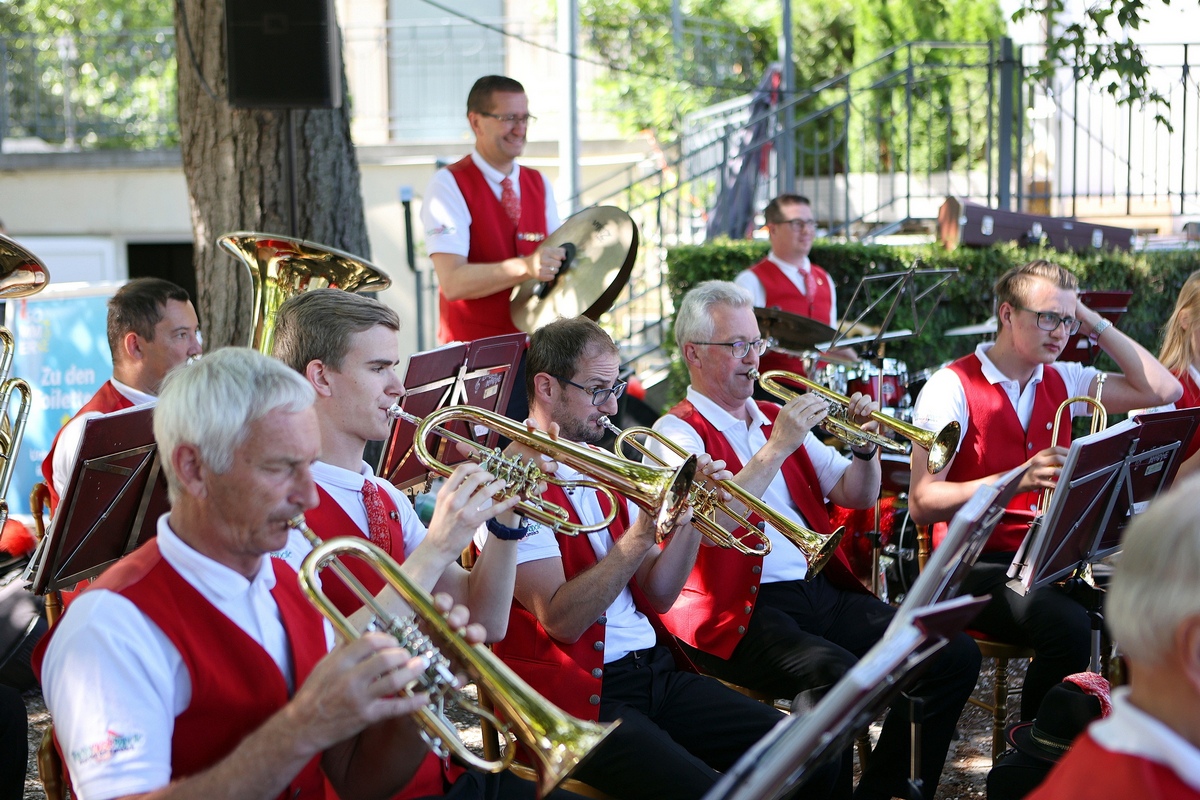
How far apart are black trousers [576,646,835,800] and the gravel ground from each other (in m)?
1.07

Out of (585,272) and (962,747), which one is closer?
(962,747)

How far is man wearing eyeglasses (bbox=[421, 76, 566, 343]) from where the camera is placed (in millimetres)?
4793

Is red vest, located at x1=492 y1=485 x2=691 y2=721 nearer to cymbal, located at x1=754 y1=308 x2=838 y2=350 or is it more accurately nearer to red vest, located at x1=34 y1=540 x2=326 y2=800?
red vest, located at x1=34 y1=540 x2=326 y2=800

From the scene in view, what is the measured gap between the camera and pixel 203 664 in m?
1.88

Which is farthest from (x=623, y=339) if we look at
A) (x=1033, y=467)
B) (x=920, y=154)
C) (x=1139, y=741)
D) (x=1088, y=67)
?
(x=1139, y=741)

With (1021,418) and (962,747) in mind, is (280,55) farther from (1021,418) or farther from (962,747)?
(962,747)

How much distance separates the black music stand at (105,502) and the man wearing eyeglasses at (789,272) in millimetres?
4335

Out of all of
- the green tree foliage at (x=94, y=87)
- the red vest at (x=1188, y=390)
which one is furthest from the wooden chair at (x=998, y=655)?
the green tree foliage at (x=94, y=87)

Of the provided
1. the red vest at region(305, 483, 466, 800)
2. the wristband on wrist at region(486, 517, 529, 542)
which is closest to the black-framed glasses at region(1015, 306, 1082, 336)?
the wristband on wrist at region(486, 517, 529, 542)

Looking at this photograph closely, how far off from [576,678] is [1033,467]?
142 cm

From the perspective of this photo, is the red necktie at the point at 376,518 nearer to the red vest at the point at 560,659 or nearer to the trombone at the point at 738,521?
the red vest at the point at 560,659

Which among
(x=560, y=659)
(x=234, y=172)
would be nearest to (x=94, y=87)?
(x=234, y=172)

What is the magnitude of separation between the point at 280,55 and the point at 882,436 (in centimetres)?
284

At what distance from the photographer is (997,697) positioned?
3902 mm
